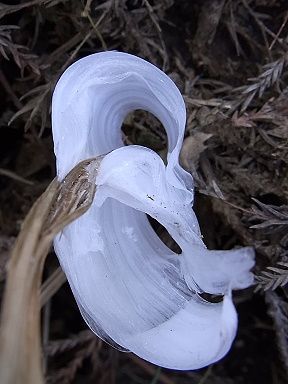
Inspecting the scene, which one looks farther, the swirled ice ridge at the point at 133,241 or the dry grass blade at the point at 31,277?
the swirled ice ridge at the point at 133,241

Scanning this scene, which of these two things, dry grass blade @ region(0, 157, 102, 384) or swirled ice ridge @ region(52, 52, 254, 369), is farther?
swirled ice ridge @ region(52, 52, 254, 369)

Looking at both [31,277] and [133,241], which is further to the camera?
[133,241]

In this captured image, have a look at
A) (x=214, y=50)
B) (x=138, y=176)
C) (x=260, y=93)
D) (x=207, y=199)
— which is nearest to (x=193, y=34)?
(x=214, y=50)

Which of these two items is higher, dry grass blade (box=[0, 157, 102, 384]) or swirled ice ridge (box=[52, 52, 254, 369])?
dry grass blade (box=[0, 157, 102, 384])

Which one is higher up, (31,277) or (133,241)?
(31,277)

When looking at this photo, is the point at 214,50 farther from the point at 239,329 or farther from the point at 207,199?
the point at 239,329
